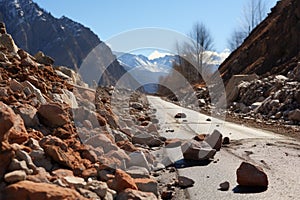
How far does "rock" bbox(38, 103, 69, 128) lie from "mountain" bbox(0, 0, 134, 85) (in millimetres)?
72392

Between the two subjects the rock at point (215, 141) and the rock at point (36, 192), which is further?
the rock at point (215, 141)

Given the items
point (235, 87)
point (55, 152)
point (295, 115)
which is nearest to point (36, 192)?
point (55, 152)

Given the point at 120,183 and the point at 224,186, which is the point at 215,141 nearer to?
the point at 224,186

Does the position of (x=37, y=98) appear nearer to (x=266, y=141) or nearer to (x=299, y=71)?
(x=266, y=141)

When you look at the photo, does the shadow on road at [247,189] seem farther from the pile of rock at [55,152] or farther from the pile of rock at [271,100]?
the pile of rock at [271,100]

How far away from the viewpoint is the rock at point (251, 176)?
4672mm

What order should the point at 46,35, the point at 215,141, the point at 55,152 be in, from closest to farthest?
1. the point at 55,152
2. the point at 215,141
3. the point at 46,35

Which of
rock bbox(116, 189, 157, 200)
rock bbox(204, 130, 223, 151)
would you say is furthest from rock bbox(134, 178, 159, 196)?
rock bbox(204, 130, 223, 151)

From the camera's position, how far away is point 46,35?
89562 mm

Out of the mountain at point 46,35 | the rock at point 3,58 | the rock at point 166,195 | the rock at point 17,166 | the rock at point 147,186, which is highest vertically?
the mountain at point 46,35

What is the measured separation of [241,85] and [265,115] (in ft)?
21.9

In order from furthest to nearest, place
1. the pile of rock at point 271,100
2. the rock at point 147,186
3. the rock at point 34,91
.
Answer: the pile of rock at point 271,100, the rock at point 34,91, the rock at point 147,186

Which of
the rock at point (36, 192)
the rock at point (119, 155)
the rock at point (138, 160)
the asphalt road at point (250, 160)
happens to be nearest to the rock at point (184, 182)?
the asphalt road at point (250, 160)

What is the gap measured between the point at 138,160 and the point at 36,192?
95.9 inches
